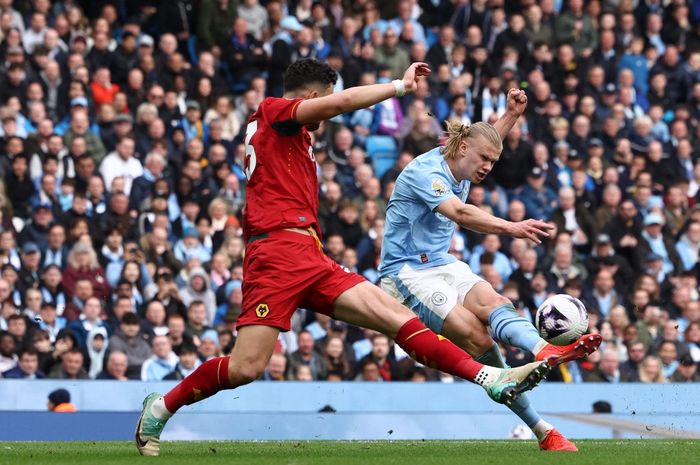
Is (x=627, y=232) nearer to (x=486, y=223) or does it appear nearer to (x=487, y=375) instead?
(x=486, y=223)

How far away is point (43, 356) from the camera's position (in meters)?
15.0

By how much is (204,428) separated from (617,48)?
1190cm

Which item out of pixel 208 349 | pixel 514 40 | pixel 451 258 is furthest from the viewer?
Result: pixel 514 40

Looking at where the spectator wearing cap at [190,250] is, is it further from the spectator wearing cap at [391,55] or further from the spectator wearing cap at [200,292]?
the spectator wearing cap at [391,55]

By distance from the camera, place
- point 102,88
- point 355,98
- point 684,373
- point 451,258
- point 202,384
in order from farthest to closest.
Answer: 1. point 102,88
2. point 684,373
3. point 451,258
4. point 202,384
5. point 355,98

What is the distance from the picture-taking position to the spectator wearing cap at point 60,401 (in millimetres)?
13742

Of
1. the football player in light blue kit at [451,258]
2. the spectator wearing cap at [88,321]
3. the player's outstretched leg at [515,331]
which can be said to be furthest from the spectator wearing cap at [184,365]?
the player's outstretched leg at [515,331]

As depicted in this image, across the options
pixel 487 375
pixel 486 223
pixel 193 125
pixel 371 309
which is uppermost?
pixel 486 223

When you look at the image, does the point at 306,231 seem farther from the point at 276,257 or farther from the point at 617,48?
the point at 617,48

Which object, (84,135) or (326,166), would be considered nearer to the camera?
(84,135)

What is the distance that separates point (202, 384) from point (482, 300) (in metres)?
2.06

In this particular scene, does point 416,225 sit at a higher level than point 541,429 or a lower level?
higher

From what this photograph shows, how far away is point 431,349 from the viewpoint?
9.52m

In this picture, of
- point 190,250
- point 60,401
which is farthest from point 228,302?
point 60,401
